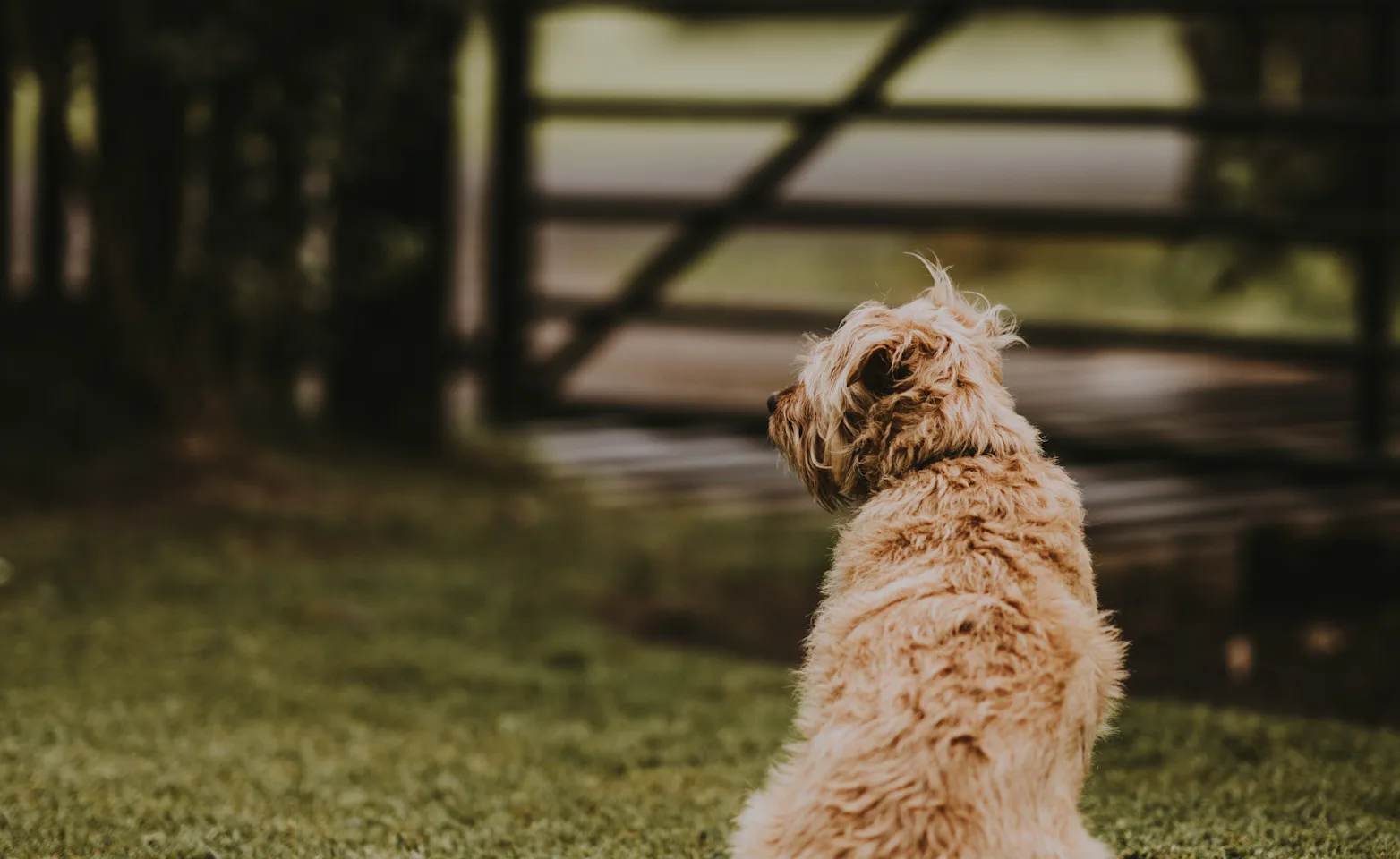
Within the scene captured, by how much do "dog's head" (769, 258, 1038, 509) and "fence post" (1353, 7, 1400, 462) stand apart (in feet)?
16.9

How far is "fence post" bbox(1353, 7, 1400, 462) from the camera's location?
736 cm

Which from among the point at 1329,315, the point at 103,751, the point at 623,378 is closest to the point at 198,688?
the point at 103,751

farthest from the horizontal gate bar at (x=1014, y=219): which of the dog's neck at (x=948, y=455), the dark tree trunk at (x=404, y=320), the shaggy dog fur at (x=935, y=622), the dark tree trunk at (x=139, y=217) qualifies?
the dog's neck at (x=948, y=455)

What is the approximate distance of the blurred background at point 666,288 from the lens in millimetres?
7070

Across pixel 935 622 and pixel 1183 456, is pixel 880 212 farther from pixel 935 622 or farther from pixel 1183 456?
pixel 935 622

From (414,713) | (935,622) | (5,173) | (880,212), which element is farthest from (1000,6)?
(5,173)

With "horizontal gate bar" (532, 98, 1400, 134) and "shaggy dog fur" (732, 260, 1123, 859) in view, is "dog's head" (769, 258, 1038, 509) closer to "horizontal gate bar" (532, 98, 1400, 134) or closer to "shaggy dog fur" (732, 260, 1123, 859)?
"shaggy dog fur" (732, 260, 1123, 859)

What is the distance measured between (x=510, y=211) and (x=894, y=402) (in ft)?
22.8

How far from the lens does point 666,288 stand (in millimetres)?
9039

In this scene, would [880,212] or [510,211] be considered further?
[510,211]

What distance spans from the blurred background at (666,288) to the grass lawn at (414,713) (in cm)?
8

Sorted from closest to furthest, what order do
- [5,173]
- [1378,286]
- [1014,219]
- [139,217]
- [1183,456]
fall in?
[1378,286] < [1183,456] < [139,217] < [1014,219] < [5,173]

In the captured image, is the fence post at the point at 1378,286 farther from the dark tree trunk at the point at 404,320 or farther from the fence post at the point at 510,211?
the dark tree trunk at the point at 404,320

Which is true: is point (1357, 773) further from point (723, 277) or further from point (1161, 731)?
point (723, 277)
